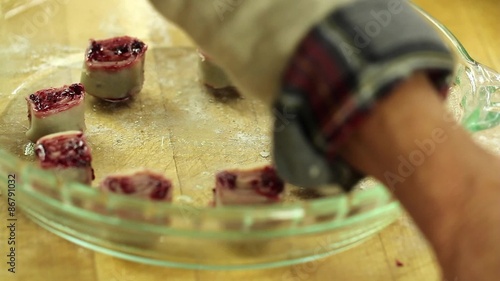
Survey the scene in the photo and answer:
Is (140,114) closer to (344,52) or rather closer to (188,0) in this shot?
(188,0)

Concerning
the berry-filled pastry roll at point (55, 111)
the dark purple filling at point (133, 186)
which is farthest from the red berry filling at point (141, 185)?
the berry-filled pastry roll at point (55, 111)

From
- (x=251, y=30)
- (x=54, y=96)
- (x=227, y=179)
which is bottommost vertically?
(x=54, y=96)

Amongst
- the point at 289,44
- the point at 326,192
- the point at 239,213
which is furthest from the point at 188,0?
the point at 326,192

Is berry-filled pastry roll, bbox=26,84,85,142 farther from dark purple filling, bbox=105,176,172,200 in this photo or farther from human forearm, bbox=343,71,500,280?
human forearm, bbox=343,71,500,280

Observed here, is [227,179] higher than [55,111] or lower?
higher

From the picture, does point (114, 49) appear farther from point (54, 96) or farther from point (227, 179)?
point (227, 179)

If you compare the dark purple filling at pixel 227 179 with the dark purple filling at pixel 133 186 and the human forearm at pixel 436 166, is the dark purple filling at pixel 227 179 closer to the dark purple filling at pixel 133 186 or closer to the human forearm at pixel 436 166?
the dark purple filling at pixel 133 186

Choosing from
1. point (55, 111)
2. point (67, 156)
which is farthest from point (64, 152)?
point (55, 111)
